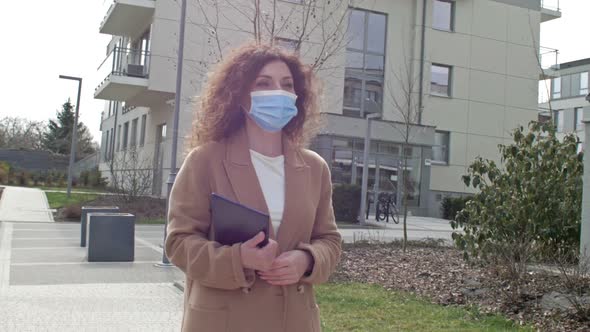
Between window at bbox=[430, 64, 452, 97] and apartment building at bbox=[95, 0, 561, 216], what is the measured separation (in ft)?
0.17

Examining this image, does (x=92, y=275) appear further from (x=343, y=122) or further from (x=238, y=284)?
(x=343, y=122)

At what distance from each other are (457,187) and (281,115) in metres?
28.5

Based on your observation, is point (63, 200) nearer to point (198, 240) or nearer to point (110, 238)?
point (110, 238)

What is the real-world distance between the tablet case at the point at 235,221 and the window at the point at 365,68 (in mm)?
25837

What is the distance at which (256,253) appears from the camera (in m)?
2.09

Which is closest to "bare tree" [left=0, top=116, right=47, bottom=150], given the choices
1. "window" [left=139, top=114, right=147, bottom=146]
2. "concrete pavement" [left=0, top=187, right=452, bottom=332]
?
"window" [left=139, top=114, right=147, bottom=146]

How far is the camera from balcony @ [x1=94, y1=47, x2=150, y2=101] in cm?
2409

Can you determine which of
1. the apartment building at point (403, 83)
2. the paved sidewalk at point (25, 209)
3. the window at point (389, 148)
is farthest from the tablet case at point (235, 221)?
the window at point (389, 148)

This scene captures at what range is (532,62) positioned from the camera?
31234 millimetres

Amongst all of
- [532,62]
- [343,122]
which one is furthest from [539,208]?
[532,62]

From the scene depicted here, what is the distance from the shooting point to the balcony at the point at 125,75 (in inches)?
949

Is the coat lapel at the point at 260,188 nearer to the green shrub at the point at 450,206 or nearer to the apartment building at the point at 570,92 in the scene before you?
the green shrub at the point at 450,206

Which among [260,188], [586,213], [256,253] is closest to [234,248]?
[256,253]

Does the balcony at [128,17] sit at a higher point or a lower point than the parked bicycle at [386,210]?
higher
